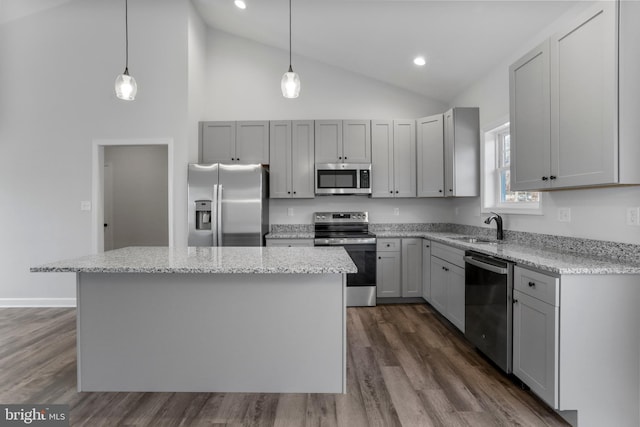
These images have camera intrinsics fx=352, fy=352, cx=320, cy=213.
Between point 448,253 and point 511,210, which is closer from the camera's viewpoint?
point 511,210

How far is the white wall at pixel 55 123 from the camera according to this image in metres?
4.28

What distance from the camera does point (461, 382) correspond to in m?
2.41

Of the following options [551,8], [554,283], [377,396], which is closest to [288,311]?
[377,396]

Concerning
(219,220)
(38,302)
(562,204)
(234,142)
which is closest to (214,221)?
(219,220)

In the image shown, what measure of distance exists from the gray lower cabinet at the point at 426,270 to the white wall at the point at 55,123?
2927 mm

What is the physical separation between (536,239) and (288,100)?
137 inches

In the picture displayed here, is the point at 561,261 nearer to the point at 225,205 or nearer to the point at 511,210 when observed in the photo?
the point at 511,210

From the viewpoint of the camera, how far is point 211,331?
2.23m

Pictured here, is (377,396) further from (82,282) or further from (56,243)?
(56,243)

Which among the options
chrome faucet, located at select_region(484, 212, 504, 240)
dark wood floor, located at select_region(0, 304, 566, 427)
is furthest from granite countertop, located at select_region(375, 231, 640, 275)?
dark wood floor, located at select_region(0, 304, 566, 427)

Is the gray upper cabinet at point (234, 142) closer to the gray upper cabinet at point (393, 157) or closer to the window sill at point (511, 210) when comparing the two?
the gray upper cabinet at point (393, 157)

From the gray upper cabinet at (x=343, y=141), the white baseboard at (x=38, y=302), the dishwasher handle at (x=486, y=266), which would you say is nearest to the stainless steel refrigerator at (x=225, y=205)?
the gray upper cabinet at (x=343, y=141)

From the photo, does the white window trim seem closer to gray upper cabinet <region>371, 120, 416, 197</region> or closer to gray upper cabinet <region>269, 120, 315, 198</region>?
gray upper cabinet <region>371, 120, 416, 197</region>

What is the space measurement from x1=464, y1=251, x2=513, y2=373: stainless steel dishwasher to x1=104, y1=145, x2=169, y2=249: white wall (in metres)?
5.62
